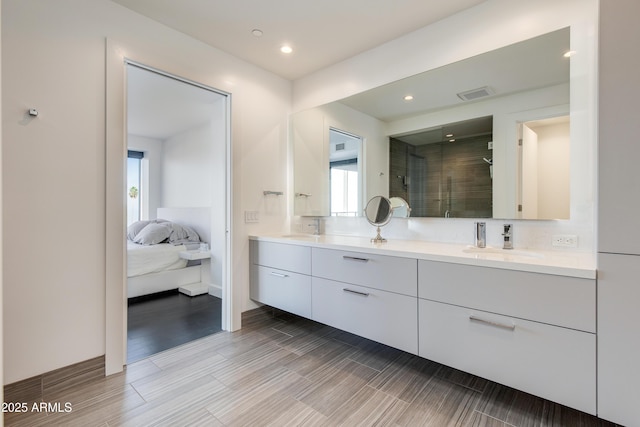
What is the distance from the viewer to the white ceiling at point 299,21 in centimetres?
204

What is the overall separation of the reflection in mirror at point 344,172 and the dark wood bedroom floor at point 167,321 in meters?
1.61

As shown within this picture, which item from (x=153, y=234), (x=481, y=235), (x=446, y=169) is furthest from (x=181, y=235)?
(x=481, y=235)

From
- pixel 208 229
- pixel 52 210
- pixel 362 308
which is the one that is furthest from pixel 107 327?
pixel 208 229

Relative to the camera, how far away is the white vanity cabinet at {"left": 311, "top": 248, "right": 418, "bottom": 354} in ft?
6.22

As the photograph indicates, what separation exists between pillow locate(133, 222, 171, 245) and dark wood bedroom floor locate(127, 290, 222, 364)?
77 cm

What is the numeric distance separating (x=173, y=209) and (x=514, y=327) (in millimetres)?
5376

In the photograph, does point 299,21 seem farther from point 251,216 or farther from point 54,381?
point 54,381

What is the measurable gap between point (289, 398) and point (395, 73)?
241cm

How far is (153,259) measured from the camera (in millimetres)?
3770

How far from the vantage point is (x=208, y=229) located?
4598mm

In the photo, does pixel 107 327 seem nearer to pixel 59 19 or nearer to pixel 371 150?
pixel 59 19

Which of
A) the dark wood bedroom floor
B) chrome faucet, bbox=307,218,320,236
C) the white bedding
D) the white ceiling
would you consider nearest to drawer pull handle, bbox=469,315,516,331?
chrome faucet, bbox=307,218,320,236

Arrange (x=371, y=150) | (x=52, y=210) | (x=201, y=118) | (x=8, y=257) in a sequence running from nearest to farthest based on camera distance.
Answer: (x=8, y=257) < (x=52, y=210) < (x=371, y=150) < (x=201, y=118)

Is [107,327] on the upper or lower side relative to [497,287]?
lower
